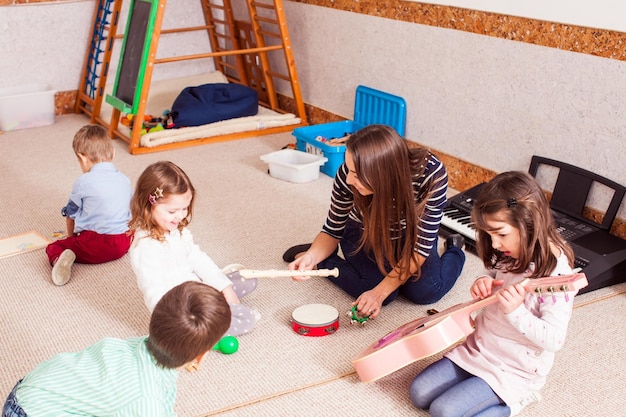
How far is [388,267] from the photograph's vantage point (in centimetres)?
205

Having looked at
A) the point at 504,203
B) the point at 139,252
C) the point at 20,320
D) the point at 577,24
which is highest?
the point at 577,24

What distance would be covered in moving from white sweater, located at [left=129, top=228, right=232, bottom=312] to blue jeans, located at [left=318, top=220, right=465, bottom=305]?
44 centimetres

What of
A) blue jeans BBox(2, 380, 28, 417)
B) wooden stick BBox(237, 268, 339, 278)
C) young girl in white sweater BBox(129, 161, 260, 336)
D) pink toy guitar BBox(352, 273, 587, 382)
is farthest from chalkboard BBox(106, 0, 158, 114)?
blue jeans BBox(2, 380, 28, 417)

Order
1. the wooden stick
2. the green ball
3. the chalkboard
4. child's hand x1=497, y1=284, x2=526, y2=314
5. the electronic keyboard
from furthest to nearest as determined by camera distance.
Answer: the chalkboard → the electronic keyboard → the green ball → the wooden stick → child's hand x1=497, y1=284, x2=526, y2=314

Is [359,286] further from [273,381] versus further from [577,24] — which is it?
[577,24]

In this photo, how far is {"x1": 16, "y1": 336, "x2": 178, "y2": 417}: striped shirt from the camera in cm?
120

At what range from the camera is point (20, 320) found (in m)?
2.00

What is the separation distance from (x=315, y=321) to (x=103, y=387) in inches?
31.9

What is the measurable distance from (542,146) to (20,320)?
5.97 feet

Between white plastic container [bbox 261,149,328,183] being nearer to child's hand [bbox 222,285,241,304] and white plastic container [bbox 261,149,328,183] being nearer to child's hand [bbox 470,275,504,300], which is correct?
child's hand [bbox 222,285,241,304]

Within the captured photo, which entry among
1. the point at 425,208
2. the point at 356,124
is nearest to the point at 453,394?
the point at 425,208

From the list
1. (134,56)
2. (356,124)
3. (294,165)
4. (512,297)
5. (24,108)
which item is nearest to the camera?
(512,297)

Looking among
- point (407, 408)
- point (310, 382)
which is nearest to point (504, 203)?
point (407, 408)

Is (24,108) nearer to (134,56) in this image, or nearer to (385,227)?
(134,56)
